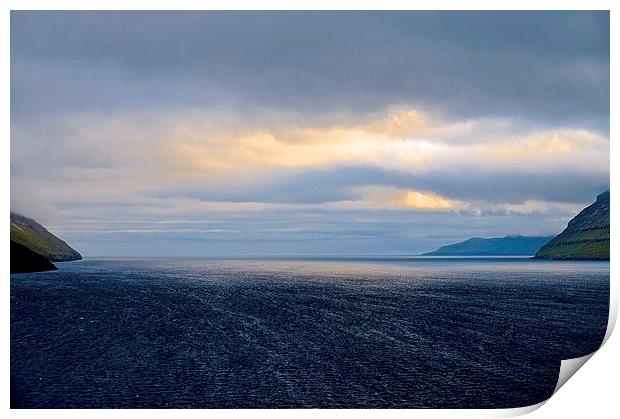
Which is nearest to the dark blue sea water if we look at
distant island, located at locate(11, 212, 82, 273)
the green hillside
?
distant island, located at locate(11, 212, 82, 273)

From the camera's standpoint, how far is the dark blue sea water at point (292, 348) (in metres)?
30.8

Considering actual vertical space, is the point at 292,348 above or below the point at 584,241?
below

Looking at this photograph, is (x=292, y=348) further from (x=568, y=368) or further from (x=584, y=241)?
(x=584, y=241)

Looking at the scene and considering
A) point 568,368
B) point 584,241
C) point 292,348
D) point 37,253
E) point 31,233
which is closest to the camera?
point 568,368

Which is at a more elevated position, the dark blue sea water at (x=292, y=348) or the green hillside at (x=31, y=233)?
the green hillside at (x=31, y=233)

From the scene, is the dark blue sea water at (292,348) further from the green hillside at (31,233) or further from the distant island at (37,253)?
the green hillside at (31,233)

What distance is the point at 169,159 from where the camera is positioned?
49.5 meters

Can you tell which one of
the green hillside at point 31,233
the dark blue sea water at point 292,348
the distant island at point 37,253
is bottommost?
the dark blue sea water at point 292,348

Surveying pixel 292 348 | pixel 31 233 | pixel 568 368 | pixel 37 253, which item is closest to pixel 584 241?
pixel 568 368

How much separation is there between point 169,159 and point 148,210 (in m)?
5.05

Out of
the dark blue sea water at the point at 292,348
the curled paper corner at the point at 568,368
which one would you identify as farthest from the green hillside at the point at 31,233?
the curled paper corner at the point at 568,368

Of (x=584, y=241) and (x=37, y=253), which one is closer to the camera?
(x=37, y=253)

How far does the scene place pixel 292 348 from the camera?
40.3 metres
